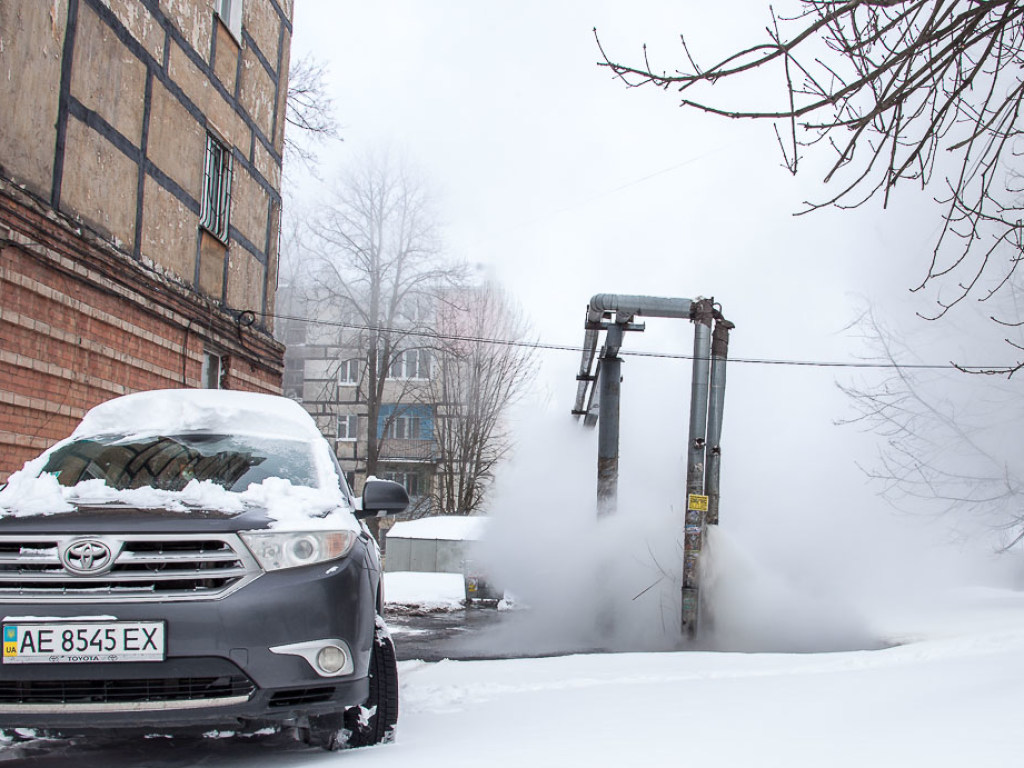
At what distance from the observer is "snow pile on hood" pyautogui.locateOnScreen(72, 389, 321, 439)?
14.9 ft

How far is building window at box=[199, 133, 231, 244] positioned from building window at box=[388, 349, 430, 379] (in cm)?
1926

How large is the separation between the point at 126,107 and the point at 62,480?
21.9 ft

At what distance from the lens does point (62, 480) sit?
4047 mm

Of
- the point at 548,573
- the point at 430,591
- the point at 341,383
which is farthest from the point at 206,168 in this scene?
the point at 341,383

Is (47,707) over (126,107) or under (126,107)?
under

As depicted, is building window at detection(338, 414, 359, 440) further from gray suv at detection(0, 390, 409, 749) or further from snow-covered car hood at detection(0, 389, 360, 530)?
gray suv at detection(0, 390, 409, 749)

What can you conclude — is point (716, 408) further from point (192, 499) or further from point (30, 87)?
point (192, 499)

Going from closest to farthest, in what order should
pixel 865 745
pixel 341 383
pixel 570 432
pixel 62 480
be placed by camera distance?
1. pixel 865 745
2. pixel 62 480
3. pixel 570 432
4. pixel 341 383

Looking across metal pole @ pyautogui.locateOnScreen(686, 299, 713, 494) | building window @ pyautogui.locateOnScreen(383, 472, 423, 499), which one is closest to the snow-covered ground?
metal pole @ pyautogui.locateOnScreen(686, 299, 713, 494)

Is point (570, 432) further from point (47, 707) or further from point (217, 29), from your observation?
point (47, 707)

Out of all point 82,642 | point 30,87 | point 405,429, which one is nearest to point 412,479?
point 405,429

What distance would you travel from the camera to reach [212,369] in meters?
12.1

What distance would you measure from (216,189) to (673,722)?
397 inches

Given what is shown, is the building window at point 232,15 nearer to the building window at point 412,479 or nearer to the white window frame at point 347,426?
the building window at point 412,479
